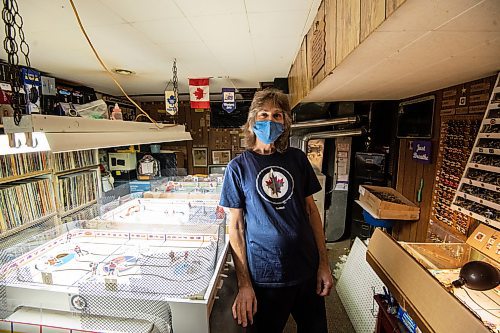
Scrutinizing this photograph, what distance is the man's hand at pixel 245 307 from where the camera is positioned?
1.17 meters

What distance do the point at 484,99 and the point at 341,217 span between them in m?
2.53

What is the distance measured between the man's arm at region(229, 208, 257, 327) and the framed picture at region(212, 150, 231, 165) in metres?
4.47

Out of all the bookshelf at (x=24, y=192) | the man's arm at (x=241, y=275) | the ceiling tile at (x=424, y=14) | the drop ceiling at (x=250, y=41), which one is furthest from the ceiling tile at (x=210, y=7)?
the bookshelf at (x=24, y=192)

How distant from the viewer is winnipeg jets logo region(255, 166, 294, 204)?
49.3 inches

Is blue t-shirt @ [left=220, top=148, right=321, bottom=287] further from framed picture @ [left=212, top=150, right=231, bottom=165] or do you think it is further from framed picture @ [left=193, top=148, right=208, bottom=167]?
framed picture @ [left=193, top=148, right=208, bottom=167]

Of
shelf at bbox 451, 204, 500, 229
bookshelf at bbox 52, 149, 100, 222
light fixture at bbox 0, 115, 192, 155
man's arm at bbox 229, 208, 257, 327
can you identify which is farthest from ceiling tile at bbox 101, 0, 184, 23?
bookshelf at bbox 52, 149, 100, 222

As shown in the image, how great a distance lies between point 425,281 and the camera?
1.14 meters

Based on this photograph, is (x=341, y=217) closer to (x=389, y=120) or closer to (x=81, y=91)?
(x=389, y=120)

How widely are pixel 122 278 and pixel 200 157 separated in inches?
181

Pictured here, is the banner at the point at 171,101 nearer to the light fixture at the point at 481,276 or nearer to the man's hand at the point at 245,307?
the man's hand at the point at 245,307

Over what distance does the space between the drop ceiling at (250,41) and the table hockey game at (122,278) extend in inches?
50.4

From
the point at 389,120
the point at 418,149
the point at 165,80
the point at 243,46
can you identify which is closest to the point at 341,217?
the point at 389,120

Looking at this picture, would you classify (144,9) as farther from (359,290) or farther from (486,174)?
(359,290)

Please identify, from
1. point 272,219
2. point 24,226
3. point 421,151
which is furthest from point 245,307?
point 24,226
